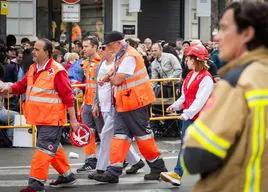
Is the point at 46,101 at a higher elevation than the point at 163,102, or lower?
higher

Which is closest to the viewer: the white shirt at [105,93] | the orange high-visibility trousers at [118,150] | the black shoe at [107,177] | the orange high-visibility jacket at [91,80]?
the orange high-visibility trousers at [118,150]

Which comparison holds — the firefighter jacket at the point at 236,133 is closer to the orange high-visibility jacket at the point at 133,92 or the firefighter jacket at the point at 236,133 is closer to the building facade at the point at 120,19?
the orange high-visibility jacket at the point at 133,92

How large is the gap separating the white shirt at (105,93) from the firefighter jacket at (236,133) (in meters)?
6.63

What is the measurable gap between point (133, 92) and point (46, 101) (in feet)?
3.92

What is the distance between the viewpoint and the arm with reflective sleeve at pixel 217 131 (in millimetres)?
3131

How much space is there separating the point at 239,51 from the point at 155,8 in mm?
26857

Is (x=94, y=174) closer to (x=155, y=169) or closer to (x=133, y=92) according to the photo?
(x=155, y=169)

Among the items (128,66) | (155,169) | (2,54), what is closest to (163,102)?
(2,54)

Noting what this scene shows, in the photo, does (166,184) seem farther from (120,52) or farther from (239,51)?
(239,51)

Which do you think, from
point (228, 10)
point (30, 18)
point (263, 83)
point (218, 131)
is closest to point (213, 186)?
point (218, 131)

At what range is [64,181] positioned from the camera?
9.16 meters

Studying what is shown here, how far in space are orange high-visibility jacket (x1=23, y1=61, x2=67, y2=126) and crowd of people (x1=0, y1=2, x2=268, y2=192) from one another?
0.01 m

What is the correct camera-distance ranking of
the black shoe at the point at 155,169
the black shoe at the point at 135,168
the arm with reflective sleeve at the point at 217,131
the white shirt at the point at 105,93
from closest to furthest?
the arm with reflective sleeve at the point at 217,131 → the black shoe at the point at 155,169 → the white shirt at the point at 105,93 → the black shoe at the point at 135,168

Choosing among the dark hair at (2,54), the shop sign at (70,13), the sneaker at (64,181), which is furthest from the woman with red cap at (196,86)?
the shop sign at (70,13)
